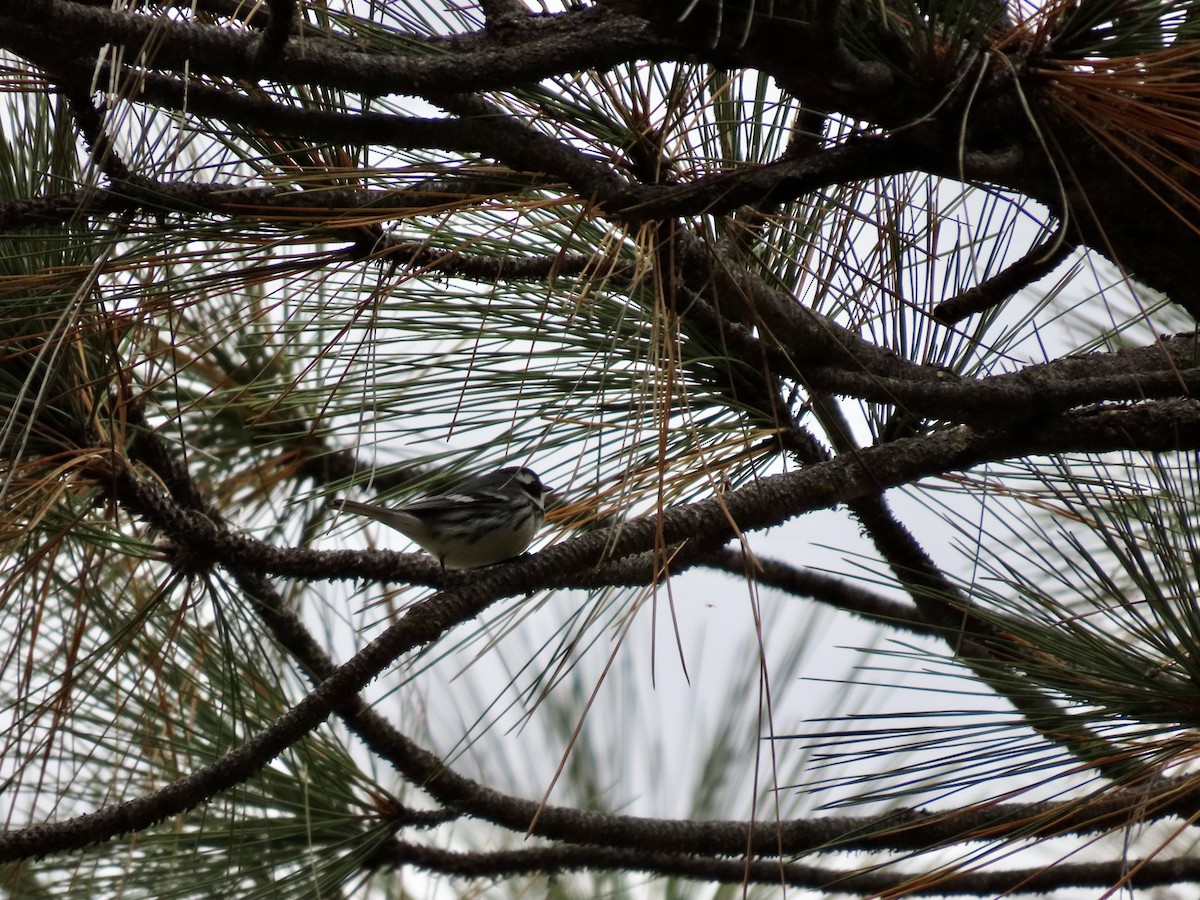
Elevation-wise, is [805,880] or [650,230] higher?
[650,230]

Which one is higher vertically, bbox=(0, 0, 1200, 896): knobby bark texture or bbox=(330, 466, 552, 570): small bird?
bbox=(330, 466, 552, 570): small bird

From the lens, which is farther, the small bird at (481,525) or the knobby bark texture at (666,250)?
the small bird at (481,525)

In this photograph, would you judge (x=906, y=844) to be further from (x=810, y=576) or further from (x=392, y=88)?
(x=392, y=88)

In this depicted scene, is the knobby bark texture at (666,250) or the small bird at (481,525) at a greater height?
the small bird at (481,525)

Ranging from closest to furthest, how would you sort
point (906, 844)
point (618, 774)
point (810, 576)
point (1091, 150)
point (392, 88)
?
1. point (392, 88)
2. point (1091, 150)
3. point (906, 844)
4. point (810, 576)
5. point (618, 774)

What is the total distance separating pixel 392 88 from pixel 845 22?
36cm

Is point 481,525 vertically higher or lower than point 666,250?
higher

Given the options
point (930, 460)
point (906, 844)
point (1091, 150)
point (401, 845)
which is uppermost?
point (1091, 150)

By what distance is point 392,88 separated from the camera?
93cm

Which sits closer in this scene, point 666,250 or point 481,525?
point 666,250

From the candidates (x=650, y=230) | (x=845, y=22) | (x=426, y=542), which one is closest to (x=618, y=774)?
(x=426, y=542)

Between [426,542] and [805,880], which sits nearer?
[805,880]

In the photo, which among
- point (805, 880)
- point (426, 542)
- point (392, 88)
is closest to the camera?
point (392, 88)

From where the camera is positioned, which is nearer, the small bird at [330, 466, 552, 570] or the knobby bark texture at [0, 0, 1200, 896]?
the knobby bark texture at [0, 0, 1200, 896]
